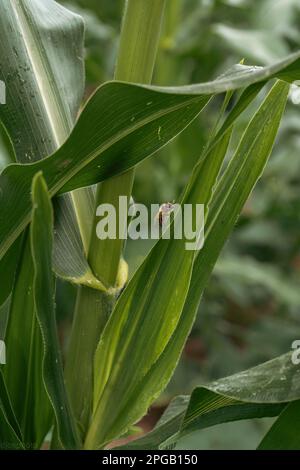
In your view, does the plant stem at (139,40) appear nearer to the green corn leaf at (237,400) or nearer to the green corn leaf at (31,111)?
the green corn leaf at (31,111)

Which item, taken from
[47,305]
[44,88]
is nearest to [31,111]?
[44,88]

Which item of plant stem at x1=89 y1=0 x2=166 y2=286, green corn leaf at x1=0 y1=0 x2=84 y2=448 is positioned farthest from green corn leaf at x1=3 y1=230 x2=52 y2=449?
plant stem at x1=89 y1=0 x2=166 y2=286

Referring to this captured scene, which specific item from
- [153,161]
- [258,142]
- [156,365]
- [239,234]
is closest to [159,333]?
[156,365]

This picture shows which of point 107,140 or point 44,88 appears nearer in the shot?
point 107,140

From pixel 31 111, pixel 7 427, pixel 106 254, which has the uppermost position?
pixel 31 111

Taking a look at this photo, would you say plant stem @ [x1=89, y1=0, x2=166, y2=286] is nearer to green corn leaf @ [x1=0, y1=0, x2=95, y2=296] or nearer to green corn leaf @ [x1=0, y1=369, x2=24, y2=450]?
green corn leaf @ [x1=0, y1=0, x2=95, y2=296]

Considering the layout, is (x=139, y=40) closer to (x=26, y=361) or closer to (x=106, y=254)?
(x=106, y=254)
